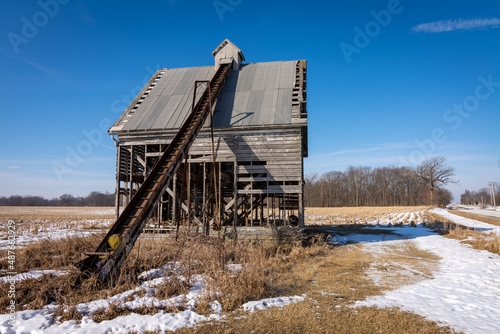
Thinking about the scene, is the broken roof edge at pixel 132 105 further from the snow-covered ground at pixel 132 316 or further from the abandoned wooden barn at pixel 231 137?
the snow-covered ground at pixel 132 316

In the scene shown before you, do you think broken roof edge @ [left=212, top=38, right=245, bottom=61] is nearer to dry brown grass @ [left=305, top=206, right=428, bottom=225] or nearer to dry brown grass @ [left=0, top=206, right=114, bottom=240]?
dry brown grass @ [left=0, top=206, right=114, bottom=240]

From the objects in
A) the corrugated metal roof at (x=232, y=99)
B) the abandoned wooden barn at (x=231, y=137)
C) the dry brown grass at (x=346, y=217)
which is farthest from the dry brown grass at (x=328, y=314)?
the dry brown grass at (x=346, y=217)

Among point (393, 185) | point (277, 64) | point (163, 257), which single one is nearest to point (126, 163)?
point (163, 257)

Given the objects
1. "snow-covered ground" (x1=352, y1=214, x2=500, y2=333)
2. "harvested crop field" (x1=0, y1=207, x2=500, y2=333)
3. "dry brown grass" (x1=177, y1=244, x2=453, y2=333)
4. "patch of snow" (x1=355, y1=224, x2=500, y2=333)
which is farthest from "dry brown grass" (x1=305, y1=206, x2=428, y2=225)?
"dry brown grass" (x1=177, y1=244, x2=453, y2=333)

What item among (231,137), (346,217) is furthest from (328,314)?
(346,217)

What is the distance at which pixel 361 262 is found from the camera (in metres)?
10.3

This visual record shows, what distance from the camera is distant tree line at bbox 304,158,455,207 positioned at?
94.0 metres

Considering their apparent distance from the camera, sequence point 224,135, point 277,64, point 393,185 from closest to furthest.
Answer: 1. point 224,135
2. point 277,64
3. point 393,185

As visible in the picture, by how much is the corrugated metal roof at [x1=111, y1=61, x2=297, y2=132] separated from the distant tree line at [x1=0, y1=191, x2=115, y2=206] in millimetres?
137961

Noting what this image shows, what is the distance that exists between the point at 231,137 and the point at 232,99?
2977mm

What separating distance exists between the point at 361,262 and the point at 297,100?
830cm

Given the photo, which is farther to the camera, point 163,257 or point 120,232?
point 163,257

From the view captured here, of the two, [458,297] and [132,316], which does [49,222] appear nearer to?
[132,316]

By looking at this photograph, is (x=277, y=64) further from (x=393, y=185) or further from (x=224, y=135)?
(x=393, y=185)
